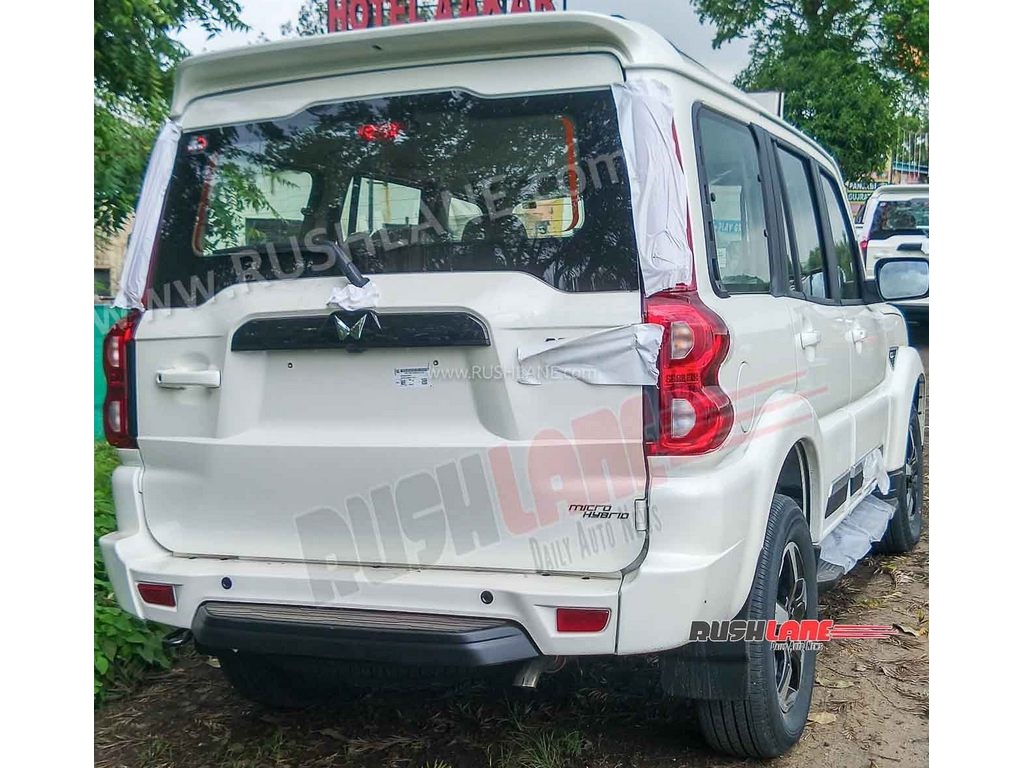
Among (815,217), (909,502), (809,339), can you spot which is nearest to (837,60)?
(909,502)

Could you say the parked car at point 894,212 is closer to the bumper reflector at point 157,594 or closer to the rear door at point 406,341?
the rear door at point 406,341

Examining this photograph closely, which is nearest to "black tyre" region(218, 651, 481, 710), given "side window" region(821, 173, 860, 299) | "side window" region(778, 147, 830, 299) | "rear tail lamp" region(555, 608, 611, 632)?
"rear tail lamp" region(555, 608, 611, 632)

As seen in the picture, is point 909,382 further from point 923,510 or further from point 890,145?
point 890,145

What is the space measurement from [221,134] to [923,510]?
5080mm

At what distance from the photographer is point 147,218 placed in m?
3.15

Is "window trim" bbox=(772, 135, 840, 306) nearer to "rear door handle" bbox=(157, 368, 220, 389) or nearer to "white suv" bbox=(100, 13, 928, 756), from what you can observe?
"white suv" bbox=(100, 13, 928, 756)

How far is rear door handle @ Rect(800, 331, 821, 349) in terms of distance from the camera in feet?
11.4

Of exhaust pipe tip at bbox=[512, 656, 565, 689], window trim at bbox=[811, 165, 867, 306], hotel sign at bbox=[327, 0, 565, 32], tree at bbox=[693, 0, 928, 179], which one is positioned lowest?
exhaust pipe tip at bbox=[512, 656, 565, 689]

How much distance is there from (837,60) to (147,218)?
11588 millimetres

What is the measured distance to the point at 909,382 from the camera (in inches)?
210

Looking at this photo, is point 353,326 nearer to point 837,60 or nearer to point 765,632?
point 765,632

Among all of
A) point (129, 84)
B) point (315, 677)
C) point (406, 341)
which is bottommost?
point (315, 677)

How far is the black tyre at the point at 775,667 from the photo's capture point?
2.96 meters

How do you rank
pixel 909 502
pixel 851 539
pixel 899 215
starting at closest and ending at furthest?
pixel 851 539 → pixel 909 502 → pixel 899 215
